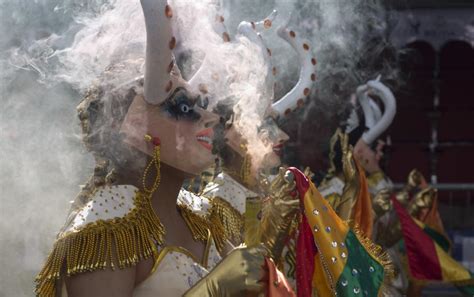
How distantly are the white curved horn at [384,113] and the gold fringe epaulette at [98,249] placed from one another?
5727 mm

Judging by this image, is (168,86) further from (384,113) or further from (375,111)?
(375,111)

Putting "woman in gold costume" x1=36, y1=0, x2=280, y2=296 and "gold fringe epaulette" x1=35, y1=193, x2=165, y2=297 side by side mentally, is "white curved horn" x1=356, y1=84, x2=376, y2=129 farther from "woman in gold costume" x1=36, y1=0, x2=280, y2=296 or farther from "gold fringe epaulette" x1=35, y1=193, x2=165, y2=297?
"gold fringe epaulette" x1=35, y1=193, x2=165, y2=297

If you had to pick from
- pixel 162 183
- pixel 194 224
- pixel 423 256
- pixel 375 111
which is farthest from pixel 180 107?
pixel 375 111

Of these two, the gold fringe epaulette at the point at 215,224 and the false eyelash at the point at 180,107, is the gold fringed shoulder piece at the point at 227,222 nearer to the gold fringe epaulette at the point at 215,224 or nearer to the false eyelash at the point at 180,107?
the gold fringe epaulette at the point at 215,224

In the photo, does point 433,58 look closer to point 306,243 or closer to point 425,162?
point 425,162

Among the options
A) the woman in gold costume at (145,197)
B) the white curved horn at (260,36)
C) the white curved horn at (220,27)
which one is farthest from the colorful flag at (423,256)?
the woman in gold costume at (145,197)

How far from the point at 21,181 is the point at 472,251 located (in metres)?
7.62

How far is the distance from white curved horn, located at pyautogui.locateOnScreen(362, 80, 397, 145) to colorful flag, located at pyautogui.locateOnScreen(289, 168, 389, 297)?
5077mm

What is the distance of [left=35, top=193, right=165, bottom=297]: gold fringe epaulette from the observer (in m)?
2.86

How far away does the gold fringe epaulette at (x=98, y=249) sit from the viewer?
112 inches

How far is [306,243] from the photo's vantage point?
11.3 ft

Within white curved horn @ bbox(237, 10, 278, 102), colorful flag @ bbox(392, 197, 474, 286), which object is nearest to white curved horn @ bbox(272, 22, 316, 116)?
white curved horn @ bbox(237, 10, 278, 102)

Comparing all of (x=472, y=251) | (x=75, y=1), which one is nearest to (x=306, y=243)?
(x=75, y=1)

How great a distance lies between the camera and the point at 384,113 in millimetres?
8586
